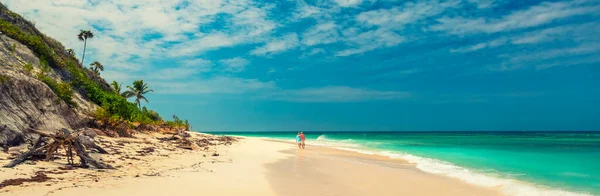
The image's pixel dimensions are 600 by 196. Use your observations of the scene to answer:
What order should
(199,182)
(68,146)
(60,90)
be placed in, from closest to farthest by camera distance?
1. (199,182)
2. (68,146)
3. (60,90)

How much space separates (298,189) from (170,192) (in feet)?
11.2

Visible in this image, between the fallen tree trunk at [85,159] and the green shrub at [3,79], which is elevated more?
the green shrub at [3,79]

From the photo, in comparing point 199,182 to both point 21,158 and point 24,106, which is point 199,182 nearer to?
point 21,158

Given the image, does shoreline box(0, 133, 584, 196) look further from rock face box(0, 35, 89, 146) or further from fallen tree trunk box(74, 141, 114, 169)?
rock face box(0, 35, 89, 146)

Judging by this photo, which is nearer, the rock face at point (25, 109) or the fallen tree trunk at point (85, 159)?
the fallen tree trunk at point (85, 159)

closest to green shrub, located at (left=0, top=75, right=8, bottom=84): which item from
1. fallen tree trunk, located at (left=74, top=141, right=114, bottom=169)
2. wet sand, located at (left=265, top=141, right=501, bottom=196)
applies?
fallen tree trunk, located at (left=74, top=141, right=114, bottom=169)

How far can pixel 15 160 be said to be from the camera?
9086mm

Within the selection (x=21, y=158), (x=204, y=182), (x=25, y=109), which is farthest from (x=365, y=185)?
(x=25, y=109)

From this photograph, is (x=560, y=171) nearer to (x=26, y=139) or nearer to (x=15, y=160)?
(x=15, y=160)

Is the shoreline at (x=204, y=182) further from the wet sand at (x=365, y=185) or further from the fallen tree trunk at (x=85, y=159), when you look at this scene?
the fallen tree trunk at (x=85, y=159)

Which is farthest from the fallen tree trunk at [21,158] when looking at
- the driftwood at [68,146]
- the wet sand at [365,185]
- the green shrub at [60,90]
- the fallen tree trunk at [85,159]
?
the green shrub at [60,90]

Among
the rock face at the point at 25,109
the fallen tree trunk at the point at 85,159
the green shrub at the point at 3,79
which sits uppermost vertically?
the green shrub at the point at 3,79

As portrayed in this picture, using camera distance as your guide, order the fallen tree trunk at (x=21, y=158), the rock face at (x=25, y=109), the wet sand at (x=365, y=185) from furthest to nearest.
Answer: the rock face at (x=25, y=109), the wet sand at (x=365, y=185), the fallen tree trunk at (x=21, y=158)

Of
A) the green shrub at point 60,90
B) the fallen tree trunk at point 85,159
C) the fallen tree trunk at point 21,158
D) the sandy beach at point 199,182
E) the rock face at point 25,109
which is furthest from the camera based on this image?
the green shrub at point 60,90
